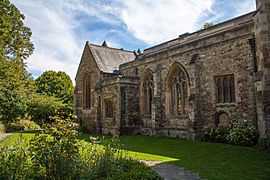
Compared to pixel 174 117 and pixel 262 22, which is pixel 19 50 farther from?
pixel 262 22

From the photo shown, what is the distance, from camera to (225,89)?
14.2m

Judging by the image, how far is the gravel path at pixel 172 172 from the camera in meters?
6.64

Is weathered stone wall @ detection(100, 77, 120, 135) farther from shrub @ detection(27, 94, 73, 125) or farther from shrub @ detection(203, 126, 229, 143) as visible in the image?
shrub @ detection(27, 94, 73, 125)

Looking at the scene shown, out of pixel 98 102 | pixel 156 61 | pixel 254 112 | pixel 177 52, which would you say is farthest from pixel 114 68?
pixel 254 112

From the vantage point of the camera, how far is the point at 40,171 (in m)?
5.96

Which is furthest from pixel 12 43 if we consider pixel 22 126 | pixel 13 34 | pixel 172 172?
pixel 22 126

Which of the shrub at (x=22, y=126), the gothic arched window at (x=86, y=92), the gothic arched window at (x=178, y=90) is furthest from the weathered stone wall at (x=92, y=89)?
the gothic arched window at (x=178, y=90)

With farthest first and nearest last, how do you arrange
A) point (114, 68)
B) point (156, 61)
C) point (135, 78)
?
1. point (114, 68)
2. point (135, 78)
3. point (156, 61)

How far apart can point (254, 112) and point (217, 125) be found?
2.48 m

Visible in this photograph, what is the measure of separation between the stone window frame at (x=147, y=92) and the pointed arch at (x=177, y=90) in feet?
7.49

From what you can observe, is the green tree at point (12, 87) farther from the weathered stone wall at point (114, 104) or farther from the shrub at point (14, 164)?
the shrub at point (14, 164)

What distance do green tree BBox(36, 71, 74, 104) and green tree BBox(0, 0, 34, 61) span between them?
1169 inches

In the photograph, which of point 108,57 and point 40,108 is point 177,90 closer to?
point 108,57

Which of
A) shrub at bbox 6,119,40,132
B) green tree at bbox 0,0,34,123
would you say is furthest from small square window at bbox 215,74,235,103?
shrub at bbox 6,119,40,132
